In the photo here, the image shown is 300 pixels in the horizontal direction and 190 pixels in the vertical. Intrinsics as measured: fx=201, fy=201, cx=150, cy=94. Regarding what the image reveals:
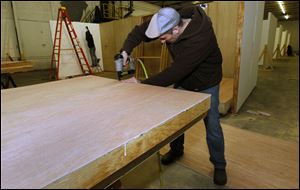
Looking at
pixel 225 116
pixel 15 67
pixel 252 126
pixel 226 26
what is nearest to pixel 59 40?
pixel 15 67

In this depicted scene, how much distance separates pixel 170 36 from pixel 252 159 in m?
1.17

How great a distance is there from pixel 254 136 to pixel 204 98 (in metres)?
1.41

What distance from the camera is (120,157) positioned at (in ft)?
1.59

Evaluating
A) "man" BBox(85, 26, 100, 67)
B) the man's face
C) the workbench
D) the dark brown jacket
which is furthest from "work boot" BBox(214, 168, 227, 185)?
"man" BBox(85, 26, 100, 67)

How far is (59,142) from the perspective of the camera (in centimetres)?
50

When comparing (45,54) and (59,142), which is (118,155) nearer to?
(59,142)

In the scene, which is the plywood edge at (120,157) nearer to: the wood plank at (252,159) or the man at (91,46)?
the wood plank at (252,159)

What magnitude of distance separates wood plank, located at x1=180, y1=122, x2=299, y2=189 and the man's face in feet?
3.14

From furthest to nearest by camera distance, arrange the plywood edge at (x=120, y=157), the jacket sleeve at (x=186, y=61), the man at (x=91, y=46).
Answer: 1. the man at (x=91, y=46)
2. the jacket sleeve at (x=186, y=61)
3. the plywood edge at (x=120, y=157)

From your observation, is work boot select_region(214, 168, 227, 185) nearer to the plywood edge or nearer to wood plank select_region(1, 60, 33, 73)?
the plywood edge

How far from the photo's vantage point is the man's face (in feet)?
3.45

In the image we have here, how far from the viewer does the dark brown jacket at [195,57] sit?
0.99m

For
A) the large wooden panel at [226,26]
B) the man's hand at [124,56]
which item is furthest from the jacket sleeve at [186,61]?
the large wooden panel at [226,26]

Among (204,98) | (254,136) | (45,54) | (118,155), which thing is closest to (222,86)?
(254,136)
